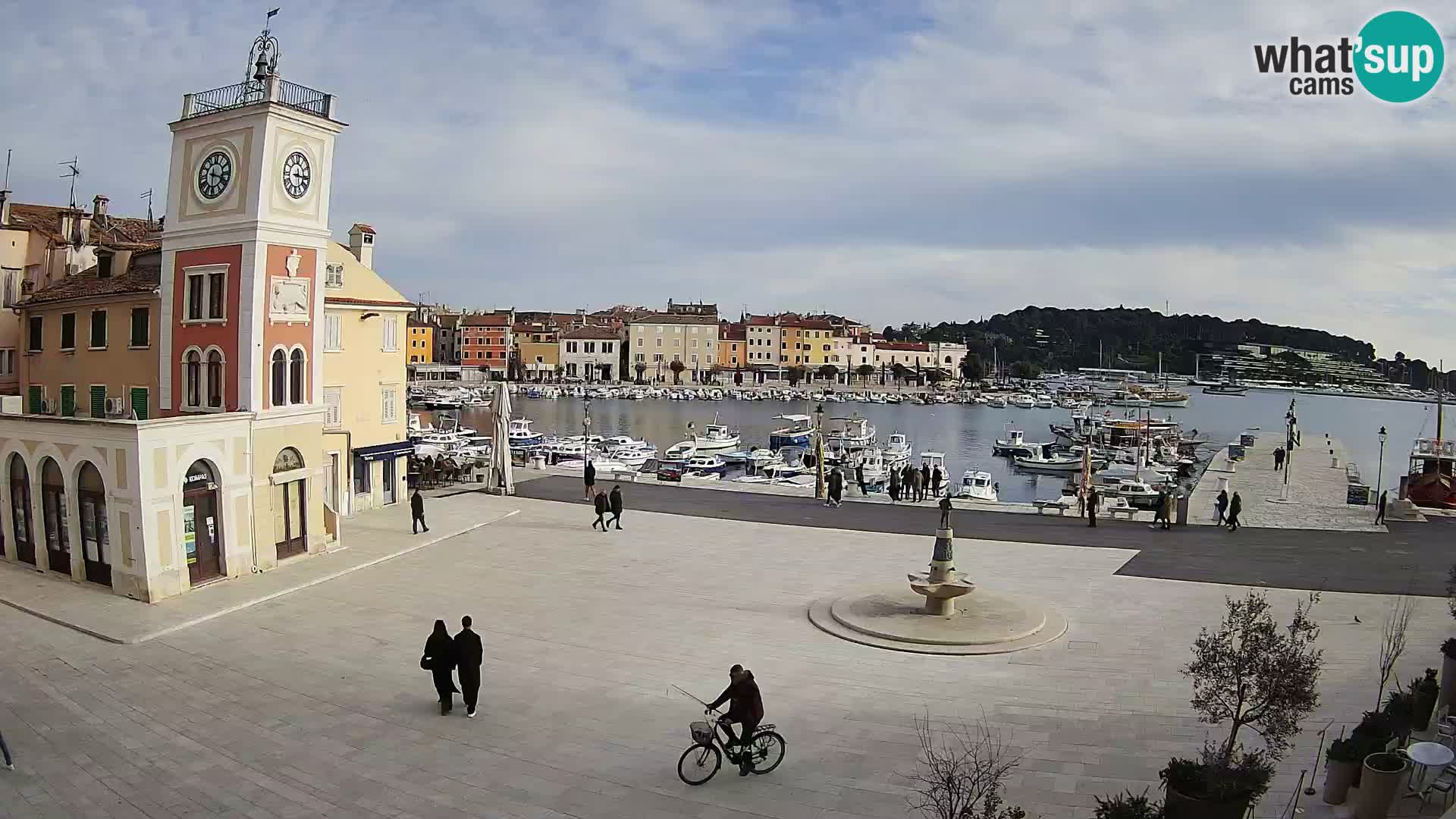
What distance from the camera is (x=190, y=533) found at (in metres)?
16.7

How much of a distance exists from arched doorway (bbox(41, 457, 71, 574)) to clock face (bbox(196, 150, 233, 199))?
19.5 ft

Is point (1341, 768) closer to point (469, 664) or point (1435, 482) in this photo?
point (469, 664)

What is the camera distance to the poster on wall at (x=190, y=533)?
655 inches

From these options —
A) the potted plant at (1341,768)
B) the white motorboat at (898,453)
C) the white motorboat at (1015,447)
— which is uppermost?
the potted plant at (1341,768)

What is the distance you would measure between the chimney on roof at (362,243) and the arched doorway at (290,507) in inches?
485

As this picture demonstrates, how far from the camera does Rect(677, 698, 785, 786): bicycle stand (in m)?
8.72

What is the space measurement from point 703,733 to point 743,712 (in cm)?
43

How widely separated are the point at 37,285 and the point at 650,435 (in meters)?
58.5

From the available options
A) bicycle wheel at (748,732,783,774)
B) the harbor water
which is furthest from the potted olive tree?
the harbor water

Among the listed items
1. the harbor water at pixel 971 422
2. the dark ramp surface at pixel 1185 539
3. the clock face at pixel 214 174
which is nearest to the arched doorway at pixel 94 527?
the clock face at pixel 214 174

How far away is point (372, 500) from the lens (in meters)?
26.1

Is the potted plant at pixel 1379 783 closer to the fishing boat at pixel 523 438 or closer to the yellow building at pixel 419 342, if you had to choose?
the fishing boat at pixel 523 438

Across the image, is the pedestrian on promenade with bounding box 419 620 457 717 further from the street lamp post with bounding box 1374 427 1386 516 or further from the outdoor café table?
the street lamp post with bounding box 1374 427 1386 516

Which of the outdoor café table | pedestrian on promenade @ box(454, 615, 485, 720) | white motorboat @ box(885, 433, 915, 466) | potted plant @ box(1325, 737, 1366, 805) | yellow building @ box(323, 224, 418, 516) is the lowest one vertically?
white motorboat @ box(885, 433, 915, 466)
